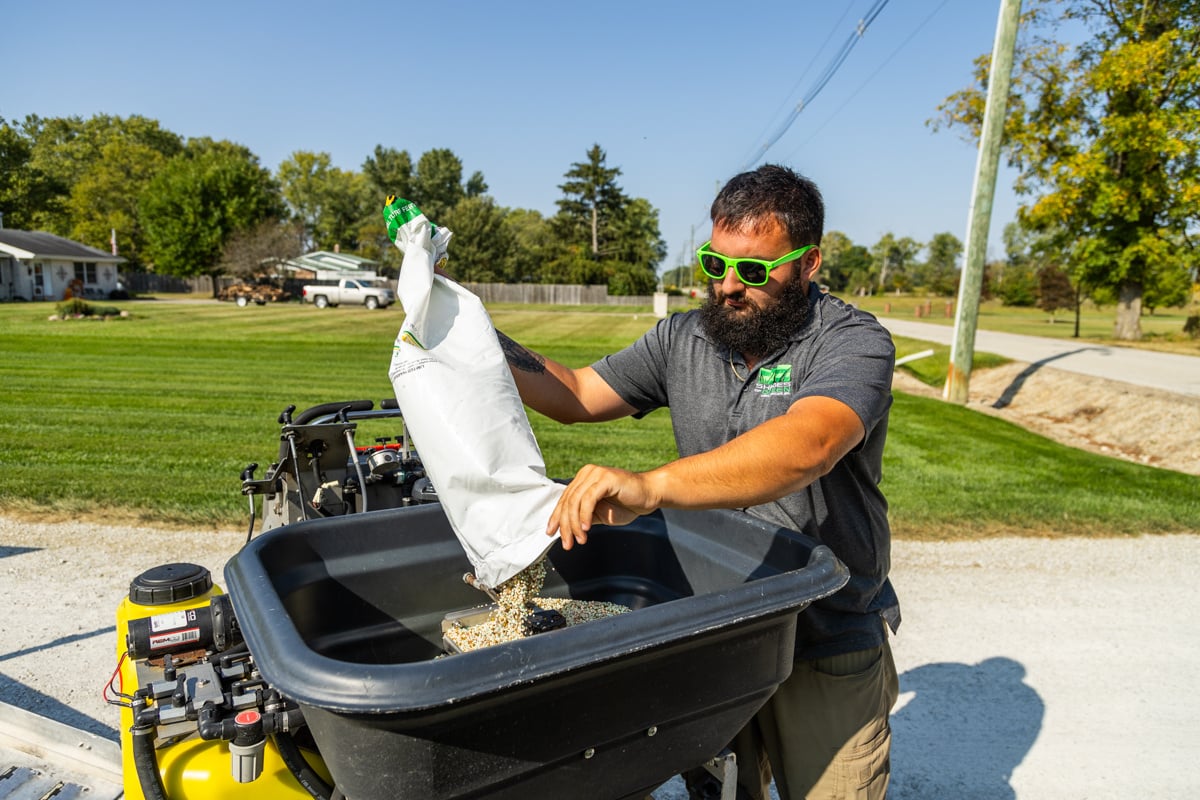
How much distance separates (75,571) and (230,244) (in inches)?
1931

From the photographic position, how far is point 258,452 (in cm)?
830

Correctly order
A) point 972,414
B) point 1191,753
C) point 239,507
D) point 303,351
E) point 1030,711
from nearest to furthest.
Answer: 1. point 1191,753
2. point 1030,711
3. point 239,507
4. point 972,414
5. point 303,351

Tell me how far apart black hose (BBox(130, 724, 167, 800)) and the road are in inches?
555

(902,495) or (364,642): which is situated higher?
(364,642)

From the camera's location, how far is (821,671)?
2.15 meters

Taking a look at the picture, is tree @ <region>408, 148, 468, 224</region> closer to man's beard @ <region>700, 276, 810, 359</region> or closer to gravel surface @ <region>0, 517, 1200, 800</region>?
gravel surface @ <region>0, 517, 1200, 800</region>

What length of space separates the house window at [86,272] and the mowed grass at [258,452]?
3306 cm

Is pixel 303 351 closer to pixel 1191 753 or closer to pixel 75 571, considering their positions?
pixel 75 571

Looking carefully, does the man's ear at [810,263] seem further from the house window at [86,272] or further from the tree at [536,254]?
the tree at [536,254]

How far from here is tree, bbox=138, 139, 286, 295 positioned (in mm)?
51500

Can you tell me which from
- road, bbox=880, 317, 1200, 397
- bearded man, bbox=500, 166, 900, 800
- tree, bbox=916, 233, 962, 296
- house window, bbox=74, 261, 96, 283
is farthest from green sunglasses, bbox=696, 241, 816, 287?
tree, bbox=916, 233, 962, 296

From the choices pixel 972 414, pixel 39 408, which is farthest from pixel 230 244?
pixel 972 414

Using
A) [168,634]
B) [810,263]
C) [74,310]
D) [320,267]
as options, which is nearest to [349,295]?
[74,310]

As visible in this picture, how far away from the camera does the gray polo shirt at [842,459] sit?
1.99m
